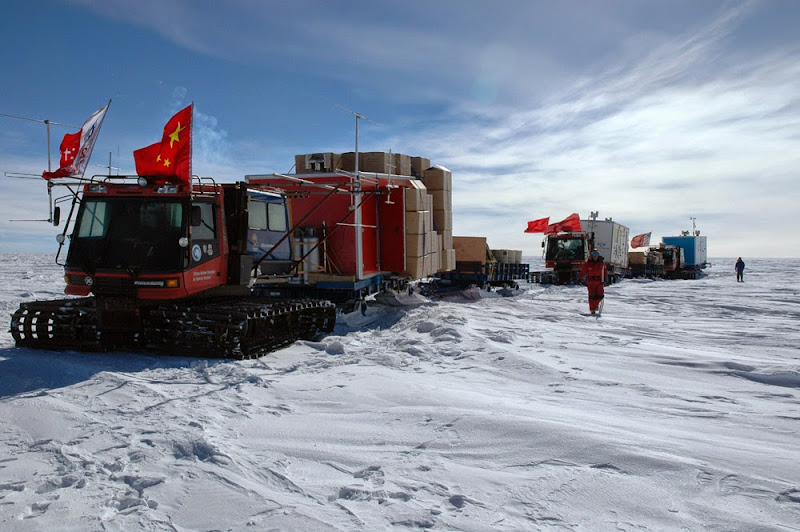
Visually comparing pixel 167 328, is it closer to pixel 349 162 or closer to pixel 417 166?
pixel 349 162

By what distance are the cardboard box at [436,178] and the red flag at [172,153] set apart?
8767 millimetres

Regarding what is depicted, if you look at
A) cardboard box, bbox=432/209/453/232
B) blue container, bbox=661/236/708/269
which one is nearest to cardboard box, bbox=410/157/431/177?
cardboard box, bbox=432/209/453/232

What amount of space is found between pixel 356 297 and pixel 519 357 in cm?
538

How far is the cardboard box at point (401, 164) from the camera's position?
48.7 feet

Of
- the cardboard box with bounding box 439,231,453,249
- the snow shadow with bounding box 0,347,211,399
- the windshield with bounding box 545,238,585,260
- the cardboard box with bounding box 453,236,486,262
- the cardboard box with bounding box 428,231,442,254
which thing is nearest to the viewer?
the snow shadow with bounding box 0,347,211,399

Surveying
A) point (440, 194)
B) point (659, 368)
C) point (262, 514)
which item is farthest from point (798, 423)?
point (440, 194)

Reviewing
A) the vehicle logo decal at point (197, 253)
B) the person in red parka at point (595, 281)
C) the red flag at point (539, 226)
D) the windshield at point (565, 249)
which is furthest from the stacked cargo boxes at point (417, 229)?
the windshield at point (565, 249)

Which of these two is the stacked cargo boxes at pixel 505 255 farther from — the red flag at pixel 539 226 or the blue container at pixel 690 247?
the blue container at pixel 690 247

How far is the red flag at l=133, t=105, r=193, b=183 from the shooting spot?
779 centimetres

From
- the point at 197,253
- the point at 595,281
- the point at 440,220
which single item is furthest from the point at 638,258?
the point at 197,253

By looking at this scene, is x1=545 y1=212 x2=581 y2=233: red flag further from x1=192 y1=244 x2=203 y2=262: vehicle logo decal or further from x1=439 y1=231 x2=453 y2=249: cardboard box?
x1=192 y1=244 x2=203 y2=262: vehicle logo decal

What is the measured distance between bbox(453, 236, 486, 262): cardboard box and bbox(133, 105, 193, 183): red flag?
539 inches

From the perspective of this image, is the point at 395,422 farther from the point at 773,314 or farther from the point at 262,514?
the point at 773,314

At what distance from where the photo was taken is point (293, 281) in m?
12.1
